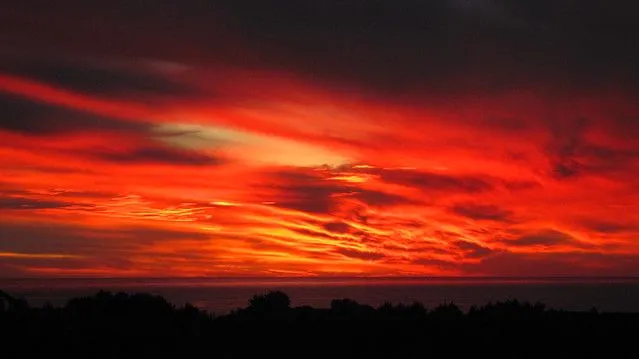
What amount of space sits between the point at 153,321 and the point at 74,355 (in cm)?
475

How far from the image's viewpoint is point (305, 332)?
1970 cm

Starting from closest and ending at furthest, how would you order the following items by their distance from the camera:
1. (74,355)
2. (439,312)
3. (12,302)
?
(74,355)
(12,302)
(439,312)

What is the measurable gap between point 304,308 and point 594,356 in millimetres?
9643

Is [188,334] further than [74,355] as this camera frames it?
Yes

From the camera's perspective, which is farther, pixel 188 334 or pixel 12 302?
pixel 12 302

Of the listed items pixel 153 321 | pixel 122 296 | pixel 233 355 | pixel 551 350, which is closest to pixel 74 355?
pixel 233 355

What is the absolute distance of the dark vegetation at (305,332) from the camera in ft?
55.5

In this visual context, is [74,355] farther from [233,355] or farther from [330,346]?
[330,346]

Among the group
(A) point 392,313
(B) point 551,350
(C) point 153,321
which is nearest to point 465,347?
(B) point 551,350

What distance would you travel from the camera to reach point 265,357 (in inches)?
651

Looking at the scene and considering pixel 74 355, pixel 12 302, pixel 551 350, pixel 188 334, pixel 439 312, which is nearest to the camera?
pixel 74 355

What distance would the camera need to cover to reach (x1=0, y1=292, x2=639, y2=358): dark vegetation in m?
16.9

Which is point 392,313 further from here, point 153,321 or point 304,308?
point 153,321

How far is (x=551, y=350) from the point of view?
17.5 m
